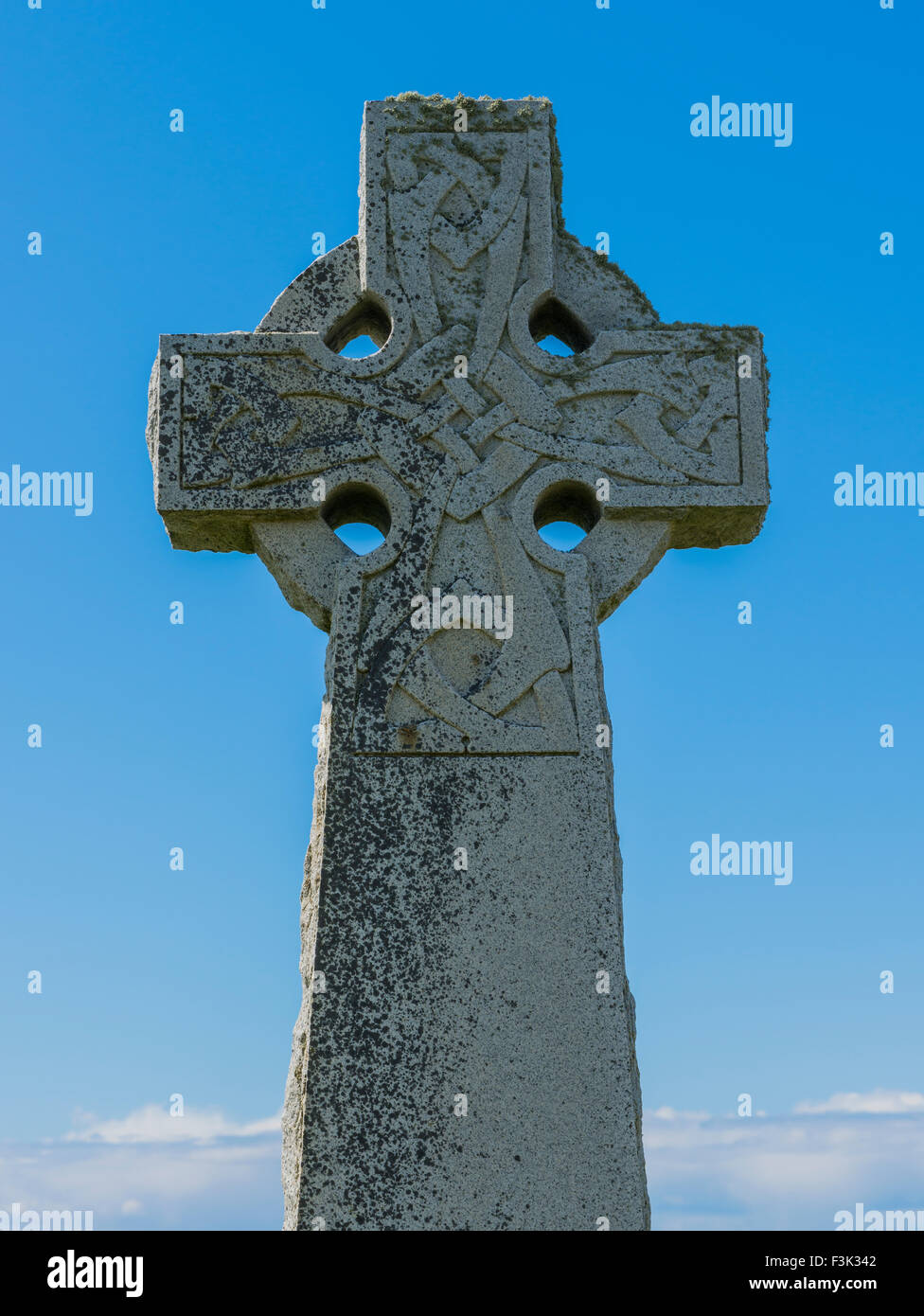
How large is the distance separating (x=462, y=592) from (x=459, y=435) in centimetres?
56

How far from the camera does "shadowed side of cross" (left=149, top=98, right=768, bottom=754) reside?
208 inches

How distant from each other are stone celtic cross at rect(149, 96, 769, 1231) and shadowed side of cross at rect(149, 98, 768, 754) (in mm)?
10

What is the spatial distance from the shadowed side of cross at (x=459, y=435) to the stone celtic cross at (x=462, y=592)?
10 mm

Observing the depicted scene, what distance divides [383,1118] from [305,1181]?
285 mm

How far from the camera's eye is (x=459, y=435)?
5488 millimetres

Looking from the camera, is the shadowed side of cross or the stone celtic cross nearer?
the stone celtic cross

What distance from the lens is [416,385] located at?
5.53 metres

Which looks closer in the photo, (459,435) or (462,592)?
(462,592)

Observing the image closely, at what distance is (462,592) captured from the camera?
211 inches

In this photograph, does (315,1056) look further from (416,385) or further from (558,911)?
(416,385)

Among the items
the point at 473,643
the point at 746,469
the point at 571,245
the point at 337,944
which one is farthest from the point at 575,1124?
the point at 571,245

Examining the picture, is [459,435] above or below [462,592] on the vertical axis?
above

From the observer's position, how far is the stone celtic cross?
15.8 ft
